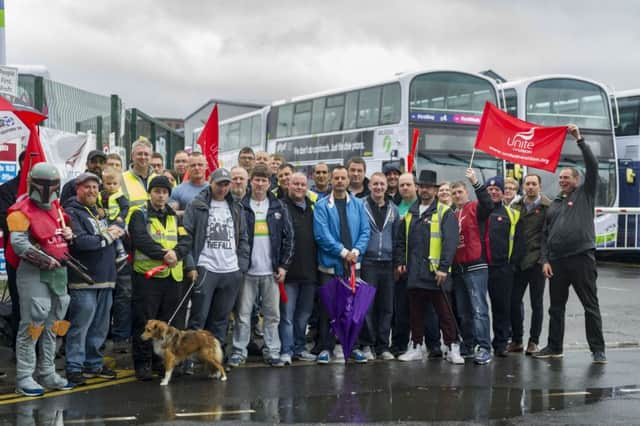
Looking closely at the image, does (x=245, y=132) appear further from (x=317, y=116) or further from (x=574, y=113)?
(x=574, y=113)

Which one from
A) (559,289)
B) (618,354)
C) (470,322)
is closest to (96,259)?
(470,322)

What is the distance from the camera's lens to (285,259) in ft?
28.3

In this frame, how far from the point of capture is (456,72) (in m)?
21.5

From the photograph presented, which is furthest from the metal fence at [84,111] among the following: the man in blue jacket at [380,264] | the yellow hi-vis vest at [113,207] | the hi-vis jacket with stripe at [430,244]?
the hi-vis jacket with stripe at [430,244]

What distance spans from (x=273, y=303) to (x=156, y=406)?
2.16 m

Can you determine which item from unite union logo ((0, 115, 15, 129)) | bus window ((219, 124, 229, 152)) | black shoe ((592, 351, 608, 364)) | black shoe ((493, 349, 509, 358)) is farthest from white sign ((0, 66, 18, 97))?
bus window ((219, 124, 229, 152))

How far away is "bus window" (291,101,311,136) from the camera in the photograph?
24719mm

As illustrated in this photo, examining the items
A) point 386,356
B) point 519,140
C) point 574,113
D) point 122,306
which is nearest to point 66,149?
point 122,306

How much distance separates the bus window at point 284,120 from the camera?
25734 millimetres

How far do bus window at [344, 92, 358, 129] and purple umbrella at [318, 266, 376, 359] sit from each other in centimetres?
1382

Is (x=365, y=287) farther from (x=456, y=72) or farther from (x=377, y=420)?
A: (x=456, y=72)

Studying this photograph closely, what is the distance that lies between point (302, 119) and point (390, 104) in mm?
4609

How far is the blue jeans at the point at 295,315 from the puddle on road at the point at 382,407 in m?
1.63

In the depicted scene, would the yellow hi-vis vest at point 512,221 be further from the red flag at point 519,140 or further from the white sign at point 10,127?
the white sign at point 10,127
